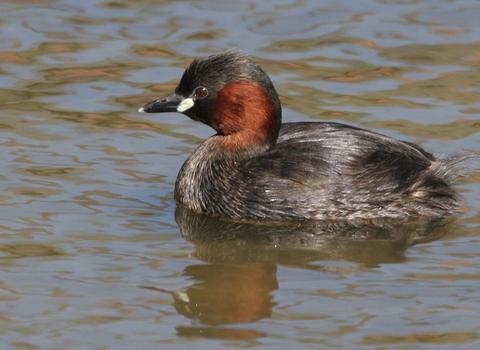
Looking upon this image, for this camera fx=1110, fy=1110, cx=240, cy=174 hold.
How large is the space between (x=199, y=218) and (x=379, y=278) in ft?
5.70

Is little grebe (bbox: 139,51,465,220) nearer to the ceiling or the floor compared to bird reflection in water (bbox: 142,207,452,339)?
nearer to the ceiling

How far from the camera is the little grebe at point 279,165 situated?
8008mm

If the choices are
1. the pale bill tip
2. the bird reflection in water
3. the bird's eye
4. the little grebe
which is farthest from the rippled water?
the bird's eye

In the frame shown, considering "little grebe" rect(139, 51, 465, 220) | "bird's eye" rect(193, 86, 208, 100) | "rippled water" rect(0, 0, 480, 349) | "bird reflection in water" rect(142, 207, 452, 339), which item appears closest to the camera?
"rippled water" rect(0, 0, 480, 349)

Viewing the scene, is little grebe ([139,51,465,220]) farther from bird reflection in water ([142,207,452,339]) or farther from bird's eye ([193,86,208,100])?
bird reflection in water ([142,207,452,339])

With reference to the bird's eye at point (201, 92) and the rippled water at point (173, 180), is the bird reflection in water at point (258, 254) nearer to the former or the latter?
the rippled water at point (173, 180)

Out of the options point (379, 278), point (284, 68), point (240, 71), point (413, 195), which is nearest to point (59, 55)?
point (284, 68)

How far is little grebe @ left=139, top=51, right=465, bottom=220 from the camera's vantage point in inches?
315

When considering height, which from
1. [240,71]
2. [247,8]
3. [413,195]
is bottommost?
[413,195]

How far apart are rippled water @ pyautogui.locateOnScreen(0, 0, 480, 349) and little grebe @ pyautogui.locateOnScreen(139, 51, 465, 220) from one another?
0.59 ft

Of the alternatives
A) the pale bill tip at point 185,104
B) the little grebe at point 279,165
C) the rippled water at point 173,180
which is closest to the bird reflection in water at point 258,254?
the rippled water at point 173,180

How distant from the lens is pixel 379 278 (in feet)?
22.8

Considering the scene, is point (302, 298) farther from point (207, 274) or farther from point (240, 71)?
point (240, 71)

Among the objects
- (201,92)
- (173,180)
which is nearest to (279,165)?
(201,92)
